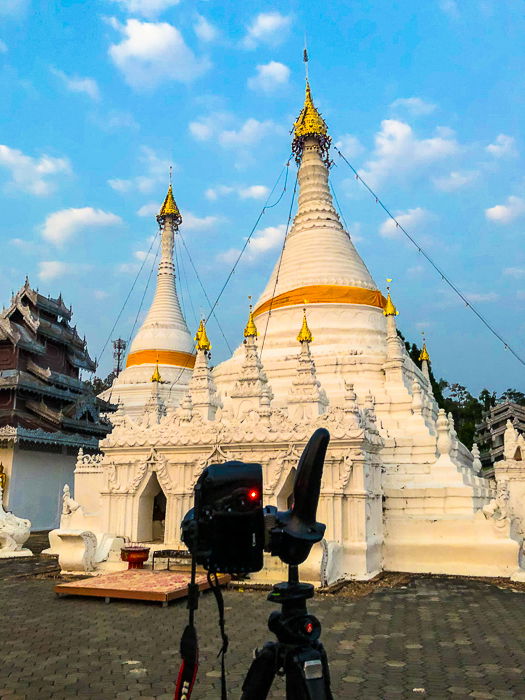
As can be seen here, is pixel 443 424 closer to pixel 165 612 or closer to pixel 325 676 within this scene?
pixel 165 612

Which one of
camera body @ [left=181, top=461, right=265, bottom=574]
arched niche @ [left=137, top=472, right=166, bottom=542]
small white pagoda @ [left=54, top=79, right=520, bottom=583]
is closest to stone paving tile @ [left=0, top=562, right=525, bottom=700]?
small white pagoda @ [left=54, top=79, right=520, bottom=583]

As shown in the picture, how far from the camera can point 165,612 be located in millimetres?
10234

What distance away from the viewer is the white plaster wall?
92.1ft

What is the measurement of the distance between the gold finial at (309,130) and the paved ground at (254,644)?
2738cm

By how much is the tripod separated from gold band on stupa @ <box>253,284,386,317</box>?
2462 cm

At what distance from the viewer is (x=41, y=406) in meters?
30.0

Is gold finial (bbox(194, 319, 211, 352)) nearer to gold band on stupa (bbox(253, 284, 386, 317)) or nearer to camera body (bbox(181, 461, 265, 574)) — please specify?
gold band on stupa (bbox(253, 284, 386, 317))

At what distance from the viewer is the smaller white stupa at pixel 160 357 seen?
37.4m

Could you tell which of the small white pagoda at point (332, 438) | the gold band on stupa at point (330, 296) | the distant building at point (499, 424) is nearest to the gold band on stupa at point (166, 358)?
the small white pagoda at point (332, 438)

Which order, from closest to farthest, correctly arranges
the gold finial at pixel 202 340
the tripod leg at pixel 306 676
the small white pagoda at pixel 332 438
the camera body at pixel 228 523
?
the tripod leg at pixel 306 676 < the camera body at pixel 228 523 < the small white pagoda at pixel 332 438 < the gold finial at pixel 202 340

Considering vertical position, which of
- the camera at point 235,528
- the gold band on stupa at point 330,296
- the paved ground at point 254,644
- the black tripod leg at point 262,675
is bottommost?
the paved ground at point 254,644

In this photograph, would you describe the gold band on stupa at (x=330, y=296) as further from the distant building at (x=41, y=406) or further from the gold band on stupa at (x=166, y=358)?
the distant building at (x=41, y=406)

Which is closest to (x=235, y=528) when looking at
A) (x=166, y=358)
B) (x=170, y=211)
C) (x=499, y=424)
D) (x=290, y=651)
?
(x=290, y=651)

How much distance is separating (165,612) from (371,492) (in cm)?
656
